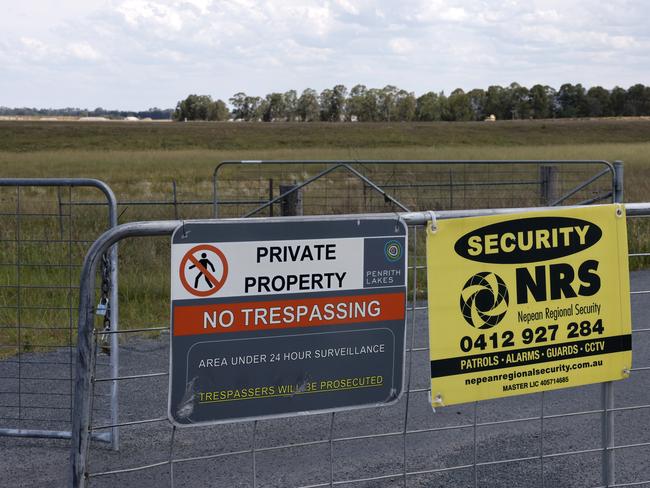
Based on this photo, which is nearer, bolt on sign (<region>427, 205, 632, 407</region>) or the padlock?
bolt on sign (<region>427, 205, 632, 407</region>)

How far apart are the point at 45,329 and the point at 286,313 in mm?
4186

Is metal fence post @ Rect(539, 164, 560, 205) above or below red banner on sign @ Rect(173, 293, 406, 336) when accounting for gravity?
above

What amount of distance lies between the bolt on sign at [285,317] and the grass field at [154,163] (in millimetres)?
2027

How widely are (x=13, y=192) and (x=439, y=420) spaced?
55.6 feet

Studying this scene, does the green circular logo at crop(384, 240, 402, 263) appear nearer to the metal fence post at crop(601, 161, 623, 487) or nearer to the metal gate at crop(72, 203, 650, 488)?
the metal gate at crop(72, 203, 650, 488)

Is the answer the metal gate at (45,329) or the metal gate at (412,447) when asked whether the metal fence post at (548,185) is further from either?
the metal gate at (412,447)

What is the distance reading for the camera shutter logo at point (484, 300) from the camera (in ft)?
11.8

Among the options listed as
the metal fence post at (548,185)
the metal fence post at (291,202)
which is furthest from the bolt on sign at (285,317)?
the metal fence post at (548,185)

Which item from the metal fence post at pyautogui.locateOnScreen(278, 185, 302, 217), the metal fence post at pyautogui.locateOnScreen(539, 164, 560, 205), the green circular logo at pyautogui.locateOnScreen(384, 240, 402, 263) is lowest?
the green circular logo at pyautogui.locateOnScreen(384, 240, 402, 263)

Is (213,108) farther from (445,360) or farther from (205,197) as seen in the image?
(445,360)

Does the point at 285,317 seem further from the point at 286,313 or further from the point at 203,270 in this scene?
the point at 203,270

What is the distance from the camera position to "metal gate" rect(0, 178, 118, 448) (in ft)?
17.0

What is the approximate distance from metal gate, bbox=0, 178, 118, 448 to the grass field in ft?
0.13

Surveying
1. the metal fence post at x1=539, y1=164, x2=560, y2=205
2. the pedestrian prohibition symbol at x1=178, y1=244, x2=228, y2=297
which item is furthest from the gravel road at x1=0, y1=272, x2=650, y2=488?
the metal fence post at x1=539, y1=164, x2=560, y2=205
